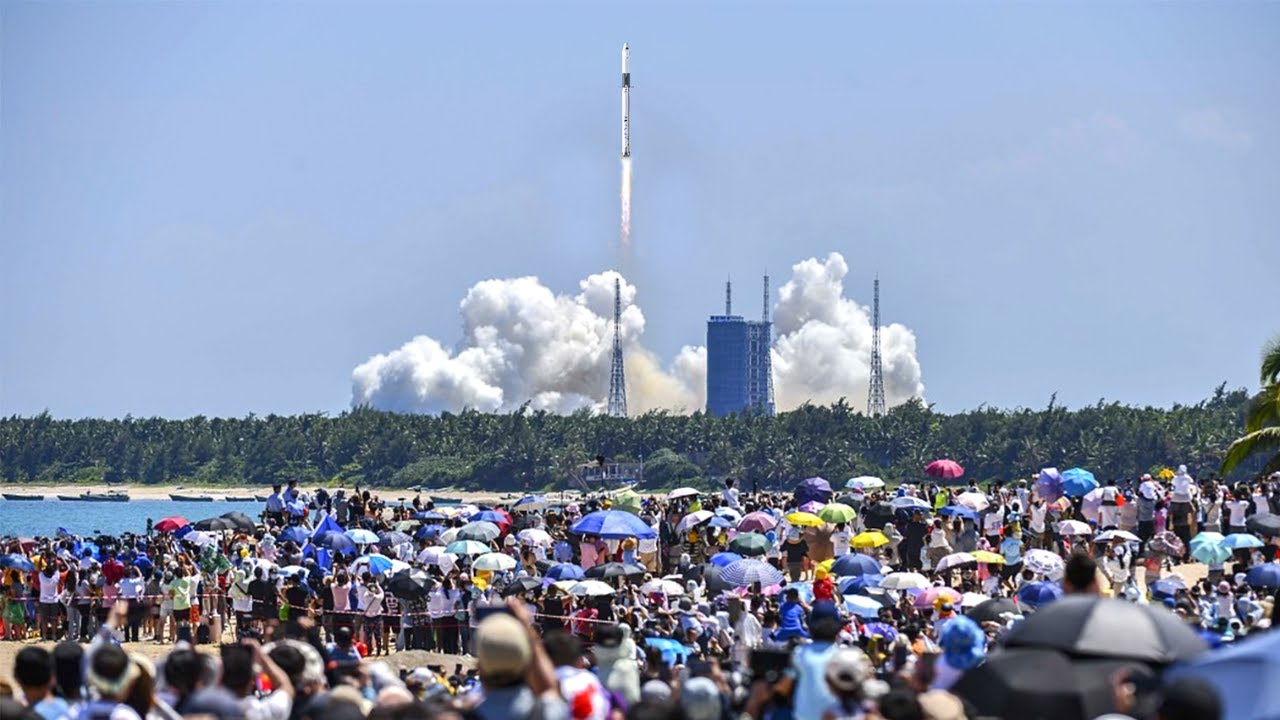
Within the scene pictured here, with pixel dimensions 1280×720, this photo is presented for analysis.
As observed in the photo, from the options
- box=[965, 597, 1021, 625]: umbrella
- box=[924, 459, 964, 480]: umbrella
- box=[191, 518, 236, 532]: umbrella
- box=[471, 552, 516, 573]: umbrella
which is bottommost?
box=[965, 597, 1021, 625]: umbrella

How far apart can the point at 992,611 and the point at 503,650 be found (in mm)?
12359

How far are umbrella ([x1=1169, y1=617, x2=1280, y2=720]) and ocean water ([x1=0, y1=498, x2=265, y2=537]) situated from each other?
2910 inches

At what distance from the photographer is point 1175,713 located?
9.17 metres

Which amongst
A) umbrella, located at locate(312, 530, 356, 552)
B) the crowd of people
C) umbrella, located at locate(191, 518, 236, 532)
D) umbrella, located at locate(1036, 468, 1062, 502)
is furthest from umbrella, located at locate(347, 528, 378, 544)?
umbrella, located at locate(1036, 468, 1062, 502)

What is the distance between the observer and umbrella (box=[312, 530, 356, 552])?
33716 millimetres

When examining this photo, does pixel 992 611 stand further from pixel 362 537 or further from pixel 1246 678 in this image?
pixel 362 537

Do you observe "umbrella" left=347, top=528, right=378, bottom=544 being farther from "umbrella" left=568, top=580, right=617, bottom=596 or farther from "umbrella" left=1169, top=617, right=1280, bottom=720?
"umbrella" left=1169, top=617, right=1280, bottom=720

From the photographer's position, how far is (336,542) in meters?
33.8

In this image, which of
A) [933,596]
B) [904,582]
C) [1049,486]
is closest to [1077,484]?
[1049,486]

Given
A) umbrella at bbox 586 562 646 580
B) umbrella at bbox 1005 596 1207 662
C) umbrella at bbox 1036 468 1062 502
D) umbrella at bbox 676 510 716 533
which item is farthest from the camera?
umbrella at bbox 676 510 716 533

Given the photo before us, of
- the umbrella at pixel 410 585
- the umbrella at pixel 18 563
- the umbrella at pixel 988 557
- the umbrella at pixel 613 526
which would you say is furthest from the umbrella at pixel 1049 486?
the umbrella at pixel 18 563

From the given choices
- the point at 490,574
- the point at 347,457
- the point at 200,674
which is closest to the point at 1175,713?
the point at 200,674

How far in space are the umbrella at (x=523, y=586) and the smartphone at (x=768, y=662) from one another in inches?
611

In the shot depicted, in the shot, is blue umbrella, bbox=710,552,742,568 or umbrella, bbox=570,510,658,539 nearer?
blue umbrella, bbox=710,552,742,568
